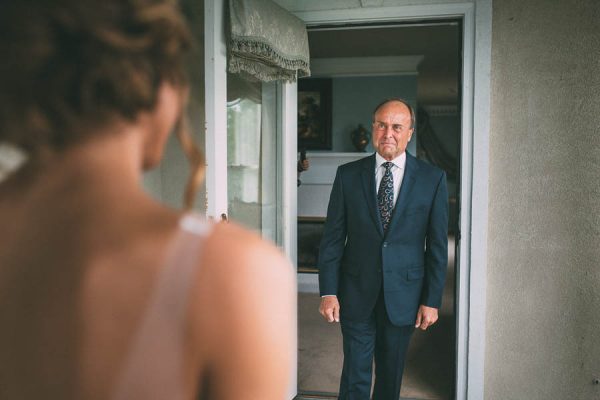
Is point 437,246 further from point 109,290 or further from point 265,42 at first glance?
point 109,290

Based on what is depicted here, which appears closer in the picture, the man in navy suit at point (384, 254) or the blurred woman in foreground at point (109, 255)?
the blurred woman in foreground at point (109, 255)

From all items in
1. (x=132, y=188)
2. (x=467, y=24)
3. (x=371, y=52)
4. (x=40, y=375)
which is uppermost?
(x=371, y=52)

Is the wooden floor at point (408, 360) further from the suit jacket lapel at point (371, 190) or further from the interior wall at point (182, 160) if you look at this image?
the interior wall at point (182, 160)

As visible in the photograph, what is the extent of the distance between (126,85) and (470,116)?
208 cm

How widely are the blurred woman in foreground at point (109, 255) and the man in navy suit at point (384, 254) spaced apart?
167 cm

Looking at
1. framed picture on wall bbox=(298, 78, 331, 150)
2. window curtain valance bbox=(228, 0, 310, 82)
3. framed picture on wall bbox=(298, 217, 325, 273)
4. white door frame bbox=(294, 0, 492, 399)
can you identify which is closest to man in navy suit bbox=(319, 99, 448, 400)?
white door frame bbox=(294, 0, 492, 399)

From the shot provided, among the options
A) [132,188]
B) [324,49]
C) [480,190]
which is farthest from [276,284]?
[324,49]

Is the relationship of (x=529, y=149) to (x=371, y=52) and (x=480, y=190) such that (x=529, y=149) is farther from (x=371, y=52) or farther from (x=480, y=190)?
(x=371, y=52)

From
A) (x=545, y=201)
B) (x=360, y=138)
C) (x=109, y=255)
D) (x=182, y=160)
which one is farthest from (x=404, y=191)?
(x=360, y=138)

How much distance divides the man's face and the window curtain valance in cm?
52

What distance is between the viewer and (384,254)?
6.68 ft

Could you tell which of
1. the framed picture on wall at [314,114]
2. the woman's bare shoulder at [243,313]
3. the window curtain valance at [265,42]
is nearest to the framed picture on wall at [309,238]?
the framed picture on wall at [314,114]

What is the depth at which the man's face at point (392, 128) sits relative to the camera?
212 cm

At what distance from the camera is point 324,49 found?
5031mm
